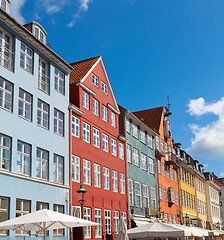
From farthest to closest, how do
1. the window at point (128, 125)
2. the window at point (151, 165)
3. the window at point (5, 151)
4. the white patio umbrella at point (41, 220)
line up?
the window at point (151, 165), the window at point (128, 125), the window at point (5, 151), the white patio umbrella at point (41, 220)

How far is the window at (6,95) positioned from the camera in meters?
18.7

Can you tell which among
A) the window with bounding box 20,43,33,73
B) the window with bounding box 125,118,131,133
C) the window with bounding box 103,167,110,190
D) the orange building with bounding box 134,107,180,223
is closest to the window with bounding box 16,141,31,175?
the window with bounding box 20,43,33,73

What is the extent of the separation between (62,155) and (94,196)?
4820 millimetres

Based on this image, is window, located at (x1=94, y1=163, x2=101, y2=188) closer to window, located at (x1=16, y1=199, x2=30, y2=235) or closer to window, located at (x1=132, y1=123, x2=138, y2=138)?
window, located at (x1=16, y1=199, x2=30, y2=235)

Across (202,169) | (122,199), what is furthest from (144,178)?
(202,169)

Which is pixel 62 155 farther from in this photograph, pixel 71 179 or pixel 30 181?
pixel 30 181

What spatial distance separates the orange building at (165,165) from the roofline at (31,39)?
2006 centimetres

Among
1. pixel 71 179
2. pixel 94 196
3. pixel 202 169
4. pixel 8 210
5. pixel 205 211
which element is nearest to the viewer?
pixel 8 210

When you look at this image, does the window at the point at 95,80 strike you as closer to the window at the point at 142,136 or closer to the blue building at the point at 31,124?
the blue building at the point at 31,124

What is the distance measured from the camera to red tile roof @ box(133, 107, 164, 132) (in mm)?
45175

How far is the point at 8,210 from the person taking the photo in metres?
18.0

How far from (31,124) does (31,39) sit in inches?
177

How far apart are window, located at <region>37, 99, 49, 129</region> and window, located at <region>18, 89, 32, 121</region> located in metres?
0.88

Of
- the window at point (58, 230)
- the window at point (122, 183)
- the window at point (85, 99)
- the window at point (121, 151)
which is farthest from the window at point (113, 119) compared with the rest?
the window at point (58, 230)
